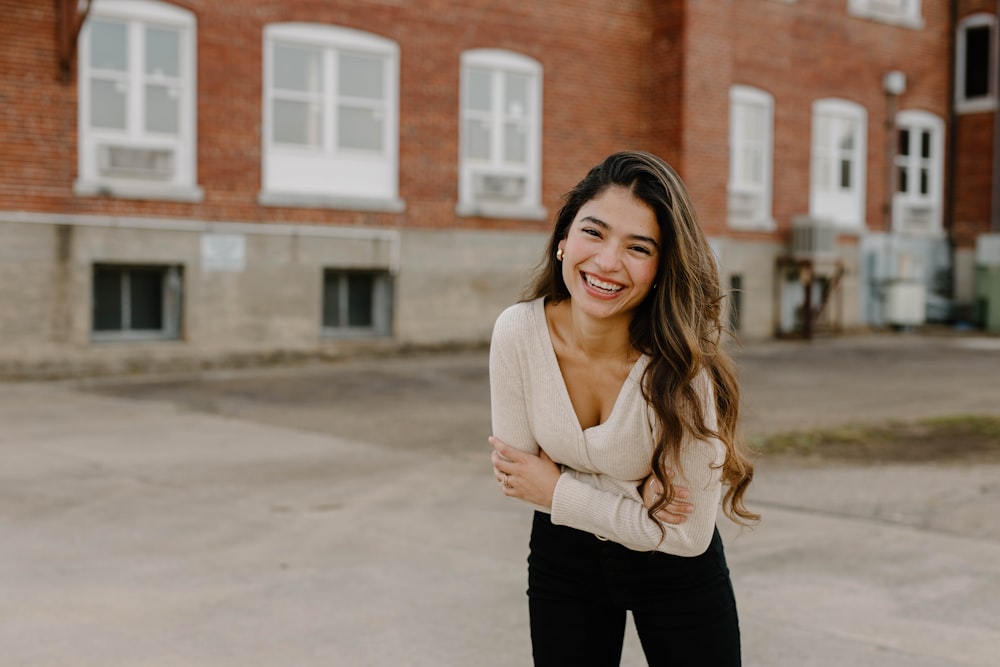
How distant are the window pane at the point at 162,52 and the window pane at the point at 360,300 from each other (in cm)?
388

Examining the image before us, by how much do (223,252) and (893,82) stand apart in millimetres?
14832

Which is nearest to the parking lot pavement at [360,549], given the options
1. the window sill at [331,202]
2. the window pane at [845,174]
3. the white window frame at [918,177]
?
the window sill at [331,202]

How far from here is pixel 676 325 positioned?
2521mm

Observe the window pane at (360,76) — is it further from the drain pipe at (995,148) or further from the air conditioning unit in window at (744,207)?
the drain pipe at (995,148)

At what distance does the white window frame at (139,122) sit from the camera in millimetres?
14711

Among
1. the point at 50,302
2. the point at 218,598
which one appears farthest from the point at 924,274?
the point at 218,598

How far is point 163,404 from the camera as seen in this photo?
39.3 ft

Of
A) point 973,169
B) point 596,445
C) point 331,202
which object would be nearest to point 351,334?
point 331,202

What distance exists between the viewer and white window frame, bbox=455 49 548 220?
59.8 feet

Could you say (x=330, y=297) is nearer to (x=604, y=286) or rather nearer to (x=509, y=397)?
(x=509, y=397)

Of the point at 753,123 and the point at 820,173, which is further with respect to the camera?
the point at 820,173

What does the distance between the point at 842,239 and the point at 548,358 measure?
873 inches

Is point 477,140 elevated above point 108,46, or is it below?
below

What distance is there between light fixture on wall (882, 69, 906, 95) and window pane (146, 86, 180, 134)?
49.1ft
